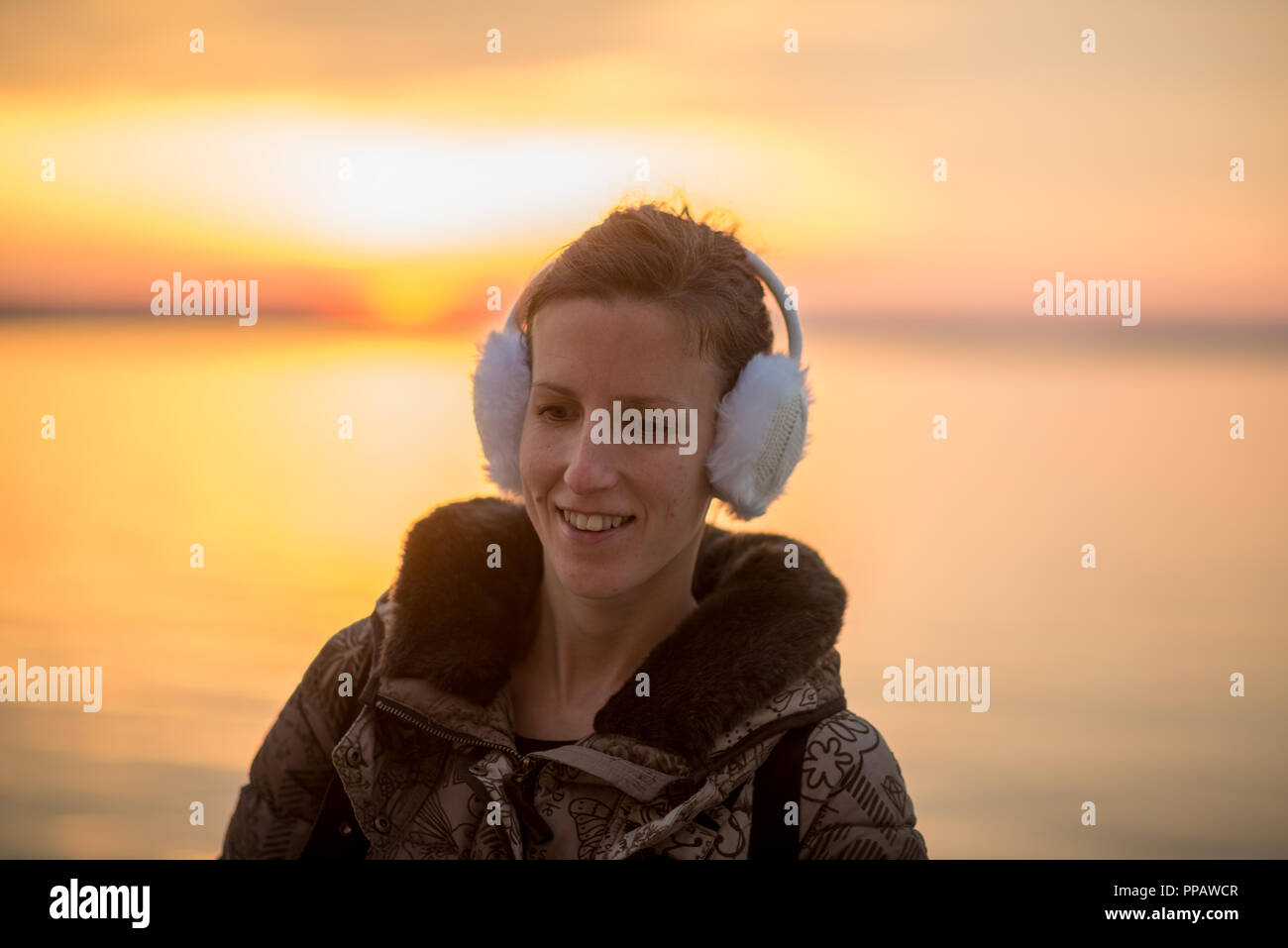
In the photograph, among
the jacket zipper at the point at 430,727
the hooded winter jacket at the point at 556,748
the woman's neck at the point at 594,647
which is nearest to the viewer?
the hooded winter jacket at the point at 556,748

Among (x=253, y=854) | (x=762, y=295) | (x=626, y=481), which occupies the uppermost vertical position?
(x=762, y=295)

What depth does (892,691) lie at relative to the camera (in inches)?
193

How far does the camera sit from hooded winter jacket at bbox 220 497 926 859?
1.93m

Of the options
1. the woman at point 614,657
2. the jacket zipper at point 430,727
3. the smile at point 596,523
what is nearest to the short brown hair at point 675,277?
the woman at point 614,657

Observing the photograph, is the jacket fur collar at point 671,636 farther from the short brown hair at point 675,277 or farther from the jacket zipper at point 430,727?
the short brown hair at point 675,277

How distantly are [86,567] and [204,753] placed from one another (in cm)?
219

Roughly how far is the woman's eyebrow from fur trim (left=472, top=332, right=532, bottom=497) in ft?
0.39

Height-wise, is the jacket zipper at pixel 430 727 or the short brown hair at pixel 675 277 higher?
the short brown hair at pixel 675 277

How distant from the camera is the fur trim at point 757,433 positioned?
2.05 meters

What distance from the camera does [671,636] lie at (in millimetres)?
2090

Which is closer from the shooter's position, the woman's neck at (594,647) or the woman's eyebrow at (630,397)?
the woman's eyebrow at (630,397)

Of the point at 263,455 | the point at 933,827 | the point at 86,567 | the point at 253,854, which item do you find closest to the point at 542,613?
the point at 253,854

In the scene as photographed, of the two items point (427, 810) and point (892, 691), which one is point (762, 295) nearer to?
point (427, 810)

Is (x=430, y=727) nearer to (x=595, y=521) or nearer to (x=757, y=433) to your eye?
(x=595, y=521)
